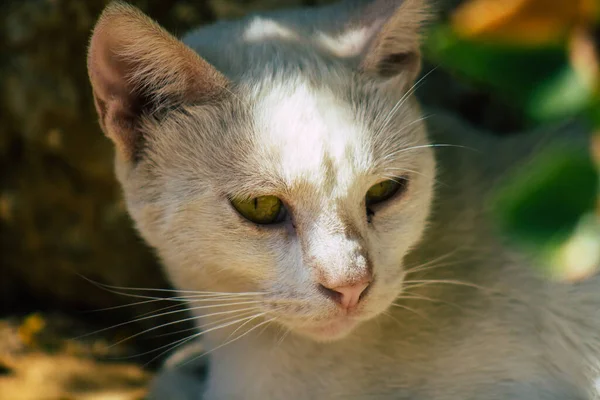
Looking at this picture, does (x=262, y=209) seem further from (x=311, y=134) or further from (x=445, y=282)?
(x=445, y=282)

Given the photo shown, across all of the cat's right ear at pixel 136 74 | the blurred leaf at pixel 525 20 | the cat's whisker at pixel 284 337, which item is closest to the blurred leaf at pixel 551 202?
the blurred leaf at pixel 525 20

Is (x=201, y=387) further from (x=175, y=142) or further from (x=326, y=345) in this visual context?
(x=175, y=142)

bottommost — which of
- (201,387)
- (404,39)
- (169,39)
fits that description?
(201,387)

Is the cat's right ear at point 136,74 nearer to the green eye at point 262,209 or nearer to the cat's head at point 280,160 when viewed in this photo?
the cat's head at point 280,160

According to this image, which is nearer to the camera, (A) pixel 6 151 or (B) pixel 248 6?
(B) pixel 248 6

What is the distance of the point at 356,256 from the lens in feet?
5.46

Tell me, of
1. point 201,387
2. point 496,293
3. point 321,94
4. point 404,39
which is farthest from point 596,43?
point 201,387

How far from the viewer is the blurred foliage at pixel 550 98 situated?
61 centimetres

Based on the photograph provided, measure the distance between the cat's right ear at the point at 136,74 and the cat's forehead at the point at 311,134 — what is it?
6.4 inches

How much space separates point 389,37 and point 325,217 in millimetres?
583

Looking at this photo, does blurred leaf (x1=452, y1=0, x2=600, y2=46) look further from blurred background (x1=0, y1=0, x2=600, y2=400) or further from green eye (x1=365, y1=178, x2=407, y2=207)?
blurred background (x1=0, y1=0, x2=600, y2=400)

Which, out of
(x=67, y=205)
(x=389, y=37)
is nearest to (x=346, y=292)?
(x=389, y=37)

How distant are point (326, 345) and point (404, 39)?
2.97 feet

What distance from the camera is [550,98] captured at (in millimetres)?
618
